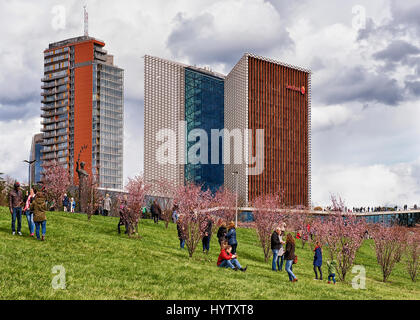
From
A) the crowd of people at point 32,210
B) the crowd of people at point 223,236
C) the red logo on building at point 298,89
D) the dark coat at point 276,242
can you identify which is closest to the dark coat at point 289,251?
the crowd of people at point 223,236

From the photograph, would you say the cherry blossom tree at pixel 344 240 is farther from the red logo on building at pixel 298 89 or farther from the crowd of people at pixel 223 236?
the red logo on building at pixel 298 89

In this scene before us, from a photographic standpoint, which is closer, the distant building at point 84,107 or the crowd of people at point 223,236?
the crowd of people at point 223,236

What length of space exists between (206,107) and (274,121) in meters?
29.9

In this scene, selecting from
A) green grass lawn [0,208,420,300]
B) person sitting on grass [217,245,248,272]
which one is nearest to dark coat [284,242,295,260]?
green grass lawn [0,208,420,300]

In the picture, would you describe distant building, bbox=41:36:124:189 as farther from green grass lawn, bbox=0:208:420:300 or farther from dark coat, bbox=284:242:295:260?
dark coat, bbox=284:242:295:260

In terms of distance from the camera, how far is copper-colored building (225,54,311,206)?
143250mm

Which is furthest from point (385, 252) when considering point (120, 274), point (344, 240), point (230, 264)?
point (120, 274)

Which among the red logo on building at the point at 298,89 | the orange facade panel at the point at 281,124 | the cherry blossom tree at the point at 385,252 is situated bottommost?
the cherry blossom tree at the point at 385,252

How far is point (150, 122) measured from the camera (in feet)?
587

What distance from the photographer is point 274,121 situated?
149000 mm

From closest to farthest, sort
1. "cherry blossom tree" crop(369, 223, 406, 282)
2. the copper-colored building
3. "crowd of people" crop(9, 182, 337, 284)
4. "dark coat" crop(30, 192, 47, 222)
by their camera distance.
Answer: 1. "crowd of people" crop(9, 182, 337, 284)
2. "dark coat" crop(30, 192, 47, 222)
3. "cherry blossom tree" crop(369, 223, 406, 282)
4. the copper-colored building

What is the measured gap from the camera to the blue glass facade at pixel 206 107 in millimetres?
166625

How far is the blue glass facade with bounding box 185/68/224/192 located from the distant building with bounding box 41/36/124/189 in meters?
21.6
